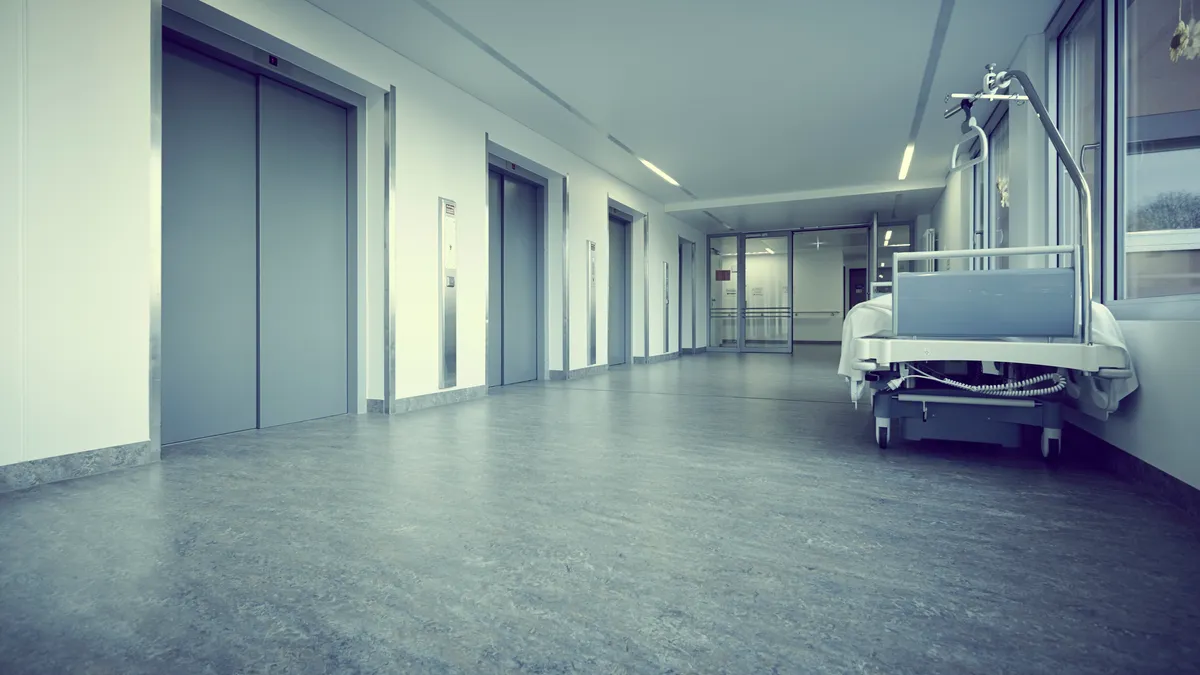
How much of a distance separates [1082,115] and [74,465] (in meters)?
6.15

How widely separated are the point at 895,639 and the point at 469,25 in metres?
4.59

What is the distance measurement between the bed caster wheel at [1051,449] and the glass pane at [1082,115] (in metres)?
1.06

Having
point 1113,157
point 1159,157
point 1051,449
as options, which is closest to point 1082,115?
point 1113,157

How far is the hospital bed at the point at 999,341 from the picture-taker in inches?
109

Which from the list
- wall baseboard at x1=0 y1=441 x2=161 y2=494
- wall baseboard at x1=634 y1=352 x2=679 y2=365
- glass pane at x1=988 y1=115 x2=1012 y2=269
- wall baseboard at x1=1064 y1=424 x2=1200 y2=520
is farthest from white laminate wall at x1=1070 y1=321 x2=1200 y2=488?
wall baseboard at x1=634 y1=352 x2=679 y2=365

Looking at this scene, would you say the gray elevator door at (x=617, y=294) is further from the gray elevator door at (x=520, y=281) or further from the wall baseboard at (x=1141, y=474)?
the wall baseboard at (x=1141, y=474)

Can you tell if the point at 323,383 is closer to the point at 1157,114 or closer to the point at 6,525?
the point at 6,525

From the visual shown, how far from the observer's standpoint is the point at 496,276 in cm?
663

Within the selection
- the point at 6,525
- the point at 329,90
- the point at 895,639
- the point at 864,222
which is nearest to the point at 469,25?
the point at 329,90

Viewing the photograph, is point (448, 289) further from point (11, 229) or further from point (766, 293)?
point (766, 293)

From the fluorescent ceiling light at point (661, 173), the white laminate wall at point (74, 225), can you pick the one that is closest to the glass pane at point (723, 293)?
the fluorescent ceiling light at point (661, 173)

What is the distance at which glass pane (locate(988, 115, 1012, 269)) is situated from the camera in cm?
604

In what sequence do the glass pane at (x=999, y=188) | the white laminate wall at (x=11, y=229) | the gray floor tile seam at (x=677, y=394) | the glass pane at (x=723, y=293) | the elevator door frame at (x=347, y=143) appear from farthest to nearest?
the glass pane at (x=723, y=293) → the glass pane at (x=999, y=188) → the gray floor tile seam at (x=677, y=394) → the elevator door frame at (x=347, y=143) → the white laminate wall at (x=11, y=229)

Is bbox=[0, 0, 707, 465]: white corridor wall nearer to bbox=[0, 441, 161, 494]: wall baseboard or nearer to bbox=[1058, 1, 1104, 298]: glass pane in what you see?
bbox=[0, 441, 161, 494]: wall baseboard
